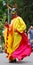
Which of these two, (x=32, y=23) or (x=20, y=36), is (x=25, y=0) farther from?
(x=20, y=36)

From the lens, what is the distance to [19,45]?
16.7 meters

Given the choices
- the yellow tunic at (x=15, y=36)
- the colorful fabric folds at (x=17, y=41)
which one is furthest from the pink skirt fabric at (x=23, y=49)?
the yellow tunic at (x=15, y=36)

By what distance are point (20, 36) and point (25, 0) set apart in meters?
28.4

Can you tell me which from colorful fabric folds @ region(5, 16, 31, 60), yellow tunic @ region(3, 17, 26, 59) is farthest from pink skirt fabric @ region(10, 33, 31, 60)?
yellow tunic @ region(3, 17, 26, 59)

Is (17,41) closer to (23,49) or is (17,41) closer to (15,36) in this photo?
(15,36)

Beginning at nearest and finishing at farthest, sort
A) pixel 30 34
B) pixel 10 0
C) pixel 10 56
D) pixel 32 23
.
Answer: pixel 10 56, pixel 30 34, pixel 32 23, pixel 10 0

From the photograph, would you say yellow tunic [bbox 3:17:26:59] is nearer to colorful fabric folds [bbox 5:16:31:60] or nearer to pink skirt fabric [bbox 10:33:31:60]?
colorful fabric folds [bbox 5:16:31:60]

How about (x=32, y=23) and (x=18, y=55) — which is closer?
(x=18, y=55)

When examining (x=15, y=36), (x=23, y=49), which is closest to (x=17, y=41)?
(x=15, y=36)

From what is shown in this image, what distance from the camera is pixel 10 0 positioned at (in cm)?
5006

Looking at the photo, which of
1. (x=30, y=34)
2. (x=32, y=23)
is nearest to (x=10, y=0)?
(x=32, y=23)

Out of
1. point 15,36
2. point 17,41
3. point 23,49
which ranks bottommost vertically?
point 23,49

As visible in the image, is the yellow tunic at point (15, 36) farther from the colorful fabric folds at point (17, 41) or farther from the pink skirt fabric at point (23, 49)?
the pink skirt fabric at point (23, 49)

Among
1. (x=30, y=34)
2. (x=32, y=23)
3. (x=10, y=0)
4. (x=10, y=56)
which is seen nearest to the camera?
(x=10, y=56)
